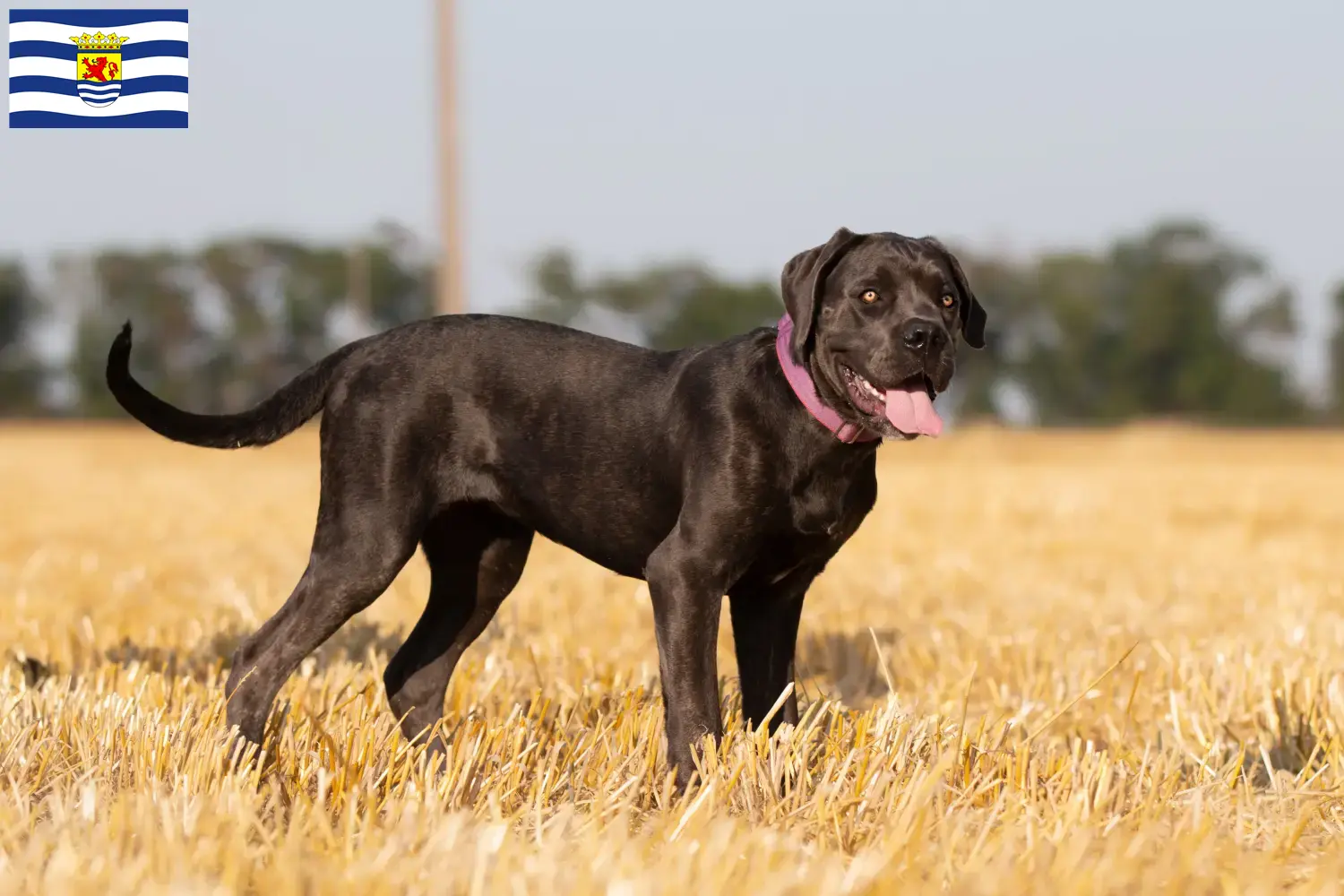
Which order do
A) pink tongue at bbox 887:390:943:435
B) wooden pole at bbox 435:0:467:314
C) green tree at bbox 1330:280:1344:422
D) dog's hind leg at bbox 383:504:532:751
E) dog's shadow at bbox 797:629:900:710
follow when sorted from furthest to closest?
1. green tree at bbox 1330:280:1344:422
2. wooden pole at bbox 435:0:467:314
3. dog's shadow at bbox 797:629:900:710
4. dog's hind leg at bbox 383:504:532:751
5. pink tongue at bbox 887:390:943:435

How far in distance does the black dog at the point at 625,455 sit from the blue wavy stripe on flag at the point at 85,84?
354cm

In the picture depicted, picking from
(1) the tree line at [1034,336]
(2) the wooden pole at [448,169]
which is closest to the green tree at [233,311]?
(1) the tree line at [1034,336]

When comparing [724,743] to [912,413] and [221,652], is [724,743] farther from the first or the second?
[221,652]

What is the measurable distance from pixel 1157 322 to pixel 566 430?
150 feet

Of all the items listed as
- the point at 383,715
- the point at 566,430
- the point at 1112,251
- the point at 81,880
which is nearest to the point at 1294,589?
the point at 566,430

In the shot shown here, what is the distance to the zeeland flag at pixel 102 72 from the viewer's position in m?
7.79

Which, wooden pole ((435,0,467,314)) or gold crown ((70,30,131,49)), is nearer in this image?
gold crown ((70,30,131,49))

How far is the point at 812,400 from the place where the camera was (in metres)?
4.16

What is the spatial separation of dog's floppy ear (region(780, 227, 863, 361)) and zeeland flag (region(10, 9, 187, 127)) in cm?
462

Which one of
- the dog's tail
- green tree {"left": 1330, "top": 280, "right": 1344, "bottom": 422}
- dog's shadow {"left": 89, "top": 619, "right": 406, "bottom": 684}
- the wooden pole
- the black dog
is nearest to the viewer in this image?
the black dog

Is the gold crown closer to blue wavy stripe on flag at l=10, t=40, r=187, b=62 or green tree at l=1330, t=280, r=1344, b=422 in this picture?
blue wavy stripe on flag at l=10, t=40, r=187, b=62

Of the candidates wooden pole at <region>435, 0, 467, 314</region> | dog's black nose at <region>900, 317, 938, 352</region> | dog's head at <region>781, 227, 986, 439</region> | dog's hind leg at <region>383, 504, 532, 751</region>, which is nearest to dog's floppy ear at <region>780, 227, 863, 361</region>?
dog's head at <region>781, 227, 986, 439</region>

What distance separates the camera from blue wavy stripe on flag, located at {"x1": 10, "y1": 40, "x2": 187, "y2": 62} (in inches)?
309

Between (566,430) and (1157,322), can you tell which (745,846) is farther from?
(1157,322)
